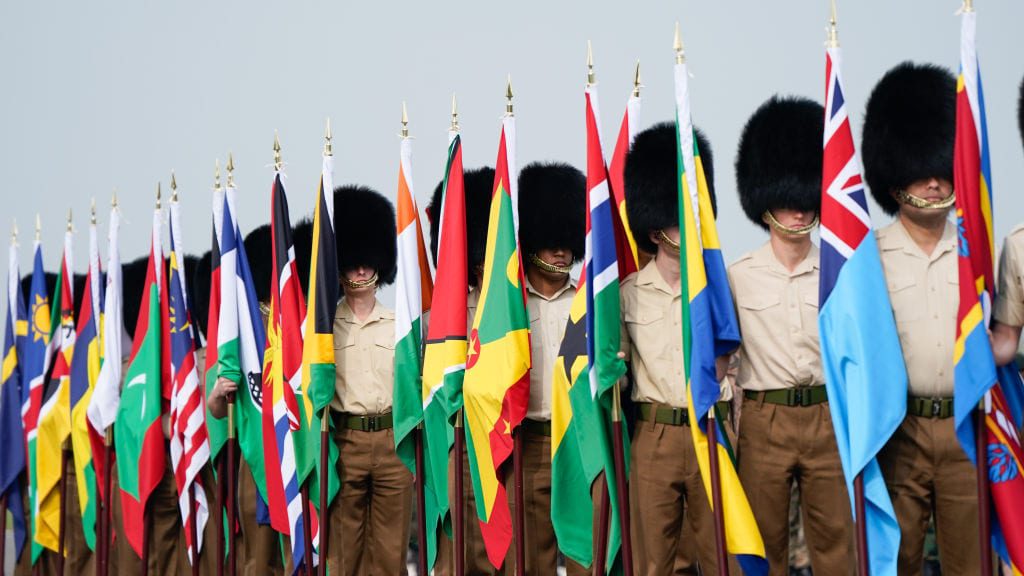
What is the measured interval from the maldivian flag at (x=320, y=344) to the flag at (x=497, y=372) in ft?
3.21

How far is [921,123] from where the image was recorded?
216 inches

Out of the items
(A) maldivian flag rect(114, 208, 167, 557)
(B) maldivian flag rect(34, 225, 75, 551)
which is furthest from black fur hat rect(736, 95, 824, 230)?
(B) maldivian flag rect(34, 225, 75, 551)

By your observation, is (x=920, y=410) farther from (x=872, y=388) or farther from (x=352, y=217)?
(x=352, y=217)

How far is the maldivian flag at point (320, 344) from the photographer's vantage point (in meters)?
7.60

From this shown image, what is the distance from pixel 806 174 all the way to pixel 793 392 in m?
1.03

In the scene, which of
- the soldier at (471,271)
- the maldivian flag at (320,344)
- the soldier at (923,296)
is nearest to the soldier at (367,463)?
the maldivian flag at (320,344)

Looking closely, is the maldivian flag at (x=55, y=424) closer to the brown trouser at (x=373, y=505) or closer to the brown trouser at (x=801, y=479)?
the brown trouser at (x=373, y=505)

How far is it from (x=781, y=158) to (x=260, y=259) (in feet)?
A: 15.1

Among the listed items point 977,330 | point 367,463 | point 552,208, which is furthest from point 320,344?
point 977,330

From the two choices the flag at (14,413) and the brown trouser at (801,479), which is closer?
the brown trouser at (801,479)

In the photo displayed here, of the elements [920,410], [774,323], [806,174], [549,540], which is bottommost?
[549,540]

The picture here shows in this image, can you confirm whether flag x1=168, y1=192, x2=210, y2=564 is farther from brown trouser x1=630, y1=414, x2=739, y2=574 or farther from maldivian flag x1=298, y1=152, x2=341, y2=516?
brown trouser x1=630, y1=414, x2=739, y2=574

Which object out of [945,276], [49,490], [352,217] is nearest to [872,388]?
[945,276]

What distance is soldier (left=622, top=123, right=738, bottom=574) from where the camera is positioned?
6012mm
